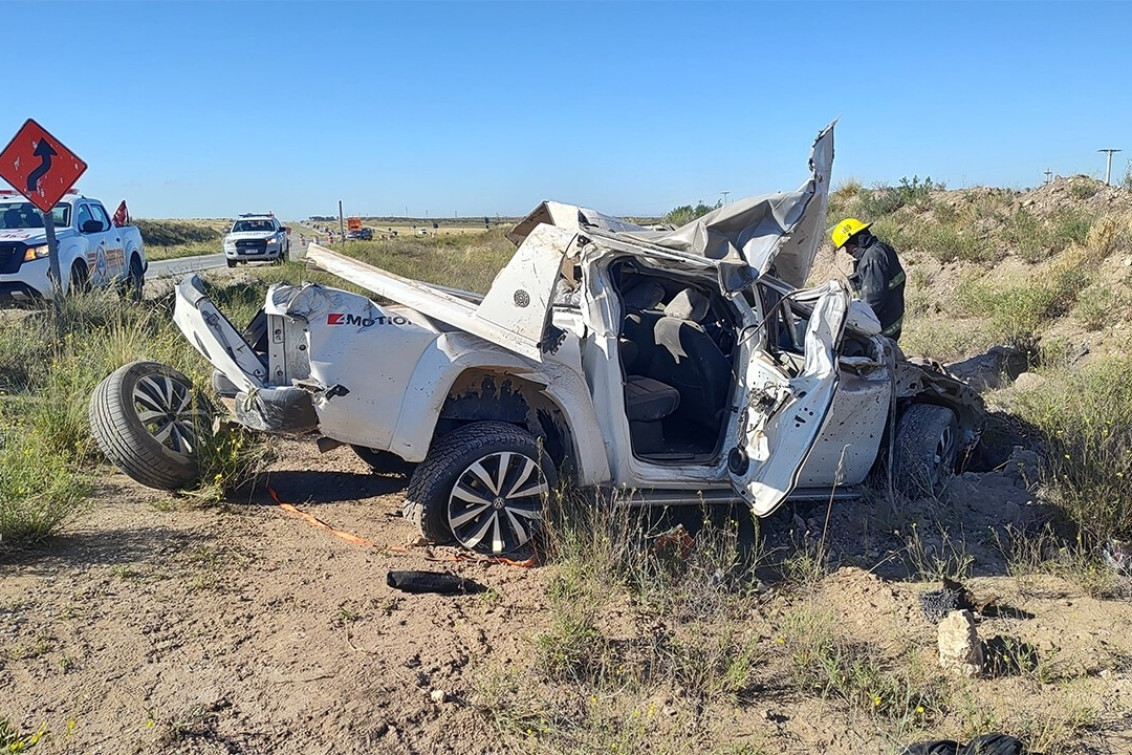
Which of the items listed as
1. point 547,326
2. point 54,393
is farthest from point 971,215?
point 54,393

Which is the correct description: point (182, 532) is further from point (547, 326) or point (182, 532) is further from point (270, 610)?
point (547, 326)

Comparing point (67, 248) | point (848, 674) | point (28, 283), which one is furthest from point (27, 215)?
point (848, 674)

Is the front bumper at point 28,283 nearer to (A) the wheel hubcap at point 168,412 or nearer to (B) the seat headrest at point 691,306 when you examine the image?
(A) the wheel hubcap at point 168,412

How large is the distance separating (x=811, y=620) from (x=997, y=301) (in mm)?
9022

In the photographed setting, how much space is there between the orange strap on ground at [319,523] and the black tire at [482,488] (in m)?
0.44

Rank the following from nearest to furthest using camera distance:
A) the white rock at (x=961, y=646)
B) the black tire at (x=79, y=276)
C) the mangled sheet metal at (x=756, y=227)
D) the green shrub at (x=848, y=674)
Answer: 1. the green shrub at (x=848, y=674)
2. the white rock at (x=961, y=646)
3. the mangled sheet metal at (x=756, y=227)
4. the black tire at (x=79, y=276)

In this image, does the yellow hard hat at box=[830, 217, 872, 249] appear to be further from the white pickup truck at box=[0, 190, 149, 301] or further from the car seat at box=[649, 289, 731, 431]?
the white pickup truck at box=[0, 190, 149, 301]

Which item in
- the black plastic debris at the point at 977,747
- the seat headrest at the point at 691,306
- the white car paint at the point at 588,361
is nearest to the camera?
the black plastic debris at the point at 977,747

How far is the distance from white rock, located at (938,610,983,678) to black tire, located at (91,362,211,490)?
422cm

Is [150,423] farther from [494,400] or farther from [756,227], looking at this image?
[756,227]

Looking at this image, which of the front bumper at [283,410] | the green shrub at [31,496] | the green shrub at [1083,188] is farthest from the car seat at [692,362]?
the green shrub at [1083,188]

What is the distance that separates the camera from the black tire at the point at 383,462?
5680 mm

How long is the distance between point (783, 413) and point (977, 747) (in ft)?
6.68

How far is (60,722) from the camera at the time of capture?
2779 mm
